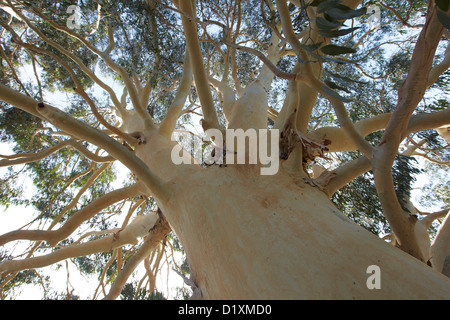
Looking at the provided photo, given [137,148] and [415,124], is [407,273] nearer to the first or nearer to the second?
[415,124]

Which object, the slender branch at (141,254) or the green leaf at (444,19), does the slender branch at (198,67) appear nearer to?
the slender branch at (141,254)

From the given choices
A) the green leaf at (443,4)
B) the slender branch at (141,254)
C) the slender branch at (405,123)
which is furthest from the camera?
the slender branch at (141,254)

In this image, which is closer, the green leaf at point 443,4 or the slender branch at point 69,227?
the green leaf at point 443,4

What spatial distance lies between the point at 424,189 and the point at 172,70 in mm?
4836

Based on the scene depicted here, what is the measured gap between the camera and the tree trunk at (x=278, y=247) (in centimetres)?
76

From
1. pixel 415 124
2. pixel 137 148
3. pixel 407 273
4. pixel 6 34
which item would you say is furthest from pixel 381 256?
pixel 6 34

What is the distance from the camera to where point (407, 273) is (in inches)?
30.9

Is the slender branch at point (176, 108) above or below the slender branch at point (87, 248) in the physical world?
above

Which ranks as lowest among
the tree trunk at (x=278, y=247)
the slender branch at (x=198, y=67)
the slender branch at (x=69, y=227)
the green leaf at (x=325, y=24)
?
the tree trunk at (x=278, y=247)

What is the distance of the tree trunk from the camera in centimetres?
76

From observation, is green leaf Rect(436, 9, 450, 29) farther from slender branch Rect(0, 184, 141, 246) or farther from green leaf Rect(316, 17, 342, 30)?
slender branch Rect(0, 184, 141, 246)

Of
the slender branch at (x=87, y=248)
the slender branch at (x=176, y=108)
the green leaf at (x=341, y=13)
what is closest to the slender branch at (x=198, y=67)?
the slender branch at (x=176, y=108)

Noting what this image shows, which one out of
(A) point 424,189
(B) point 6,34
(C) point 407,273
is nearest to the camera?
(C) point 407,273

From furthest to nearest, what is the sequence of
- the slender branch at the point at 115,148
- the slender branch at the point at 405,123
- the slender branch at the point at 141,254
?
the slender branch at the point at 141,254
the slender branch at the point at 115,148
the slender branch at the point at 405,123
